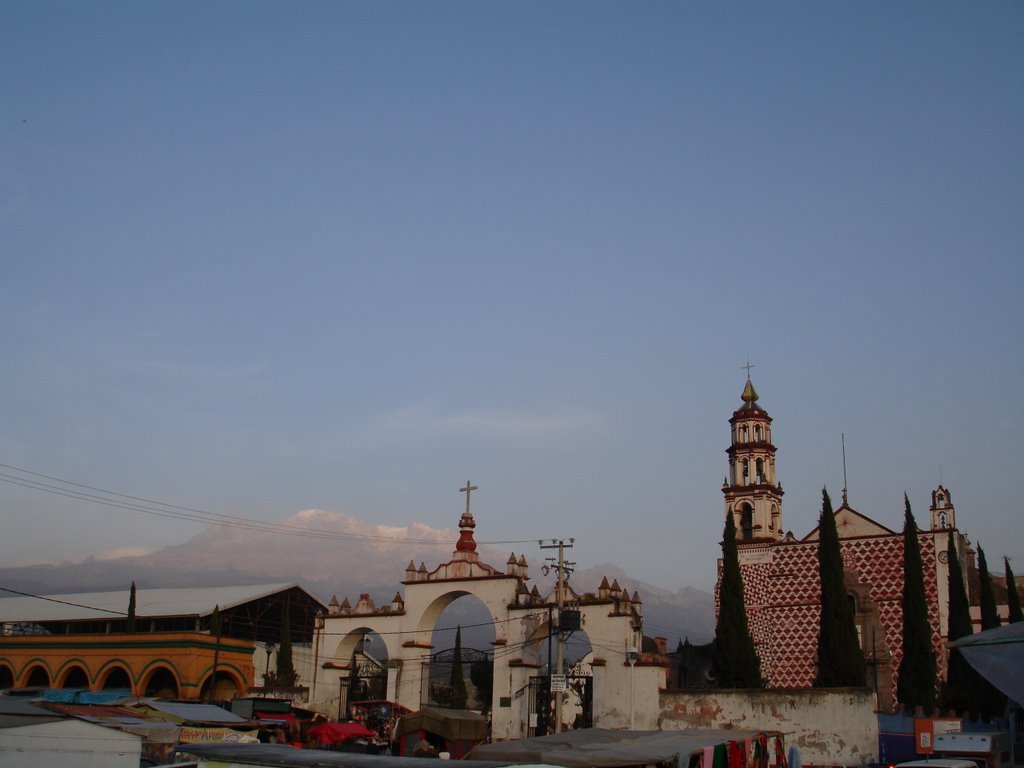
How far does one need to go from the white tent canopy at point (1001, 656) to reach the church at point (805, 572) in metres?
28.6

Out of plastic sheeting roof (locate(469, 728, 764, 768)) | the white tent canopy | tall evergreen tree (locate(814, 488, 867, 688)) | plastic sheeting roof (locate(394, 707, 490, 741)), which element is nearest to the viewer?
the white tent canopy

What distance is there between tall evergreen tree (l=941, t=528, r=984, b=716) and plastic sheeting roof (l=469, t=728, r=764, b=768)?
2005cm

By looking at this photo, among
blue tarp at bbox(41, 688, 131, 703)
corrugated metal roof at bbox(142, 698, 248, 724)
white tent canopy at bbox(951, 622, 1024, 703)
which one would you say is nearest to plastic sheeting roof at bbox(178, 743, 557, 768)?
white tent canopy at bbox(951, 622, 1024, 703)

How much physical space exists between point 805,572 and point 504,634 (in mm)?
18150

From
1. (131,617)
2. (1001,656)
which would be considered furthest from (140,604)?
(1001,656)

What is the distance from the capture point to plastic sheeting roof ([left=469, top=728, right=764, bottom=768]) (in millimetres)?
15336

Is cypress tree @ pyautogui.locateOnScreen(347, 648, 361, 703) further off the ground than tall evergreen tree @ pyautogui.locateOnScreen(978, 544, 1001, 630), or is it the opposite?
tall evergreen tree @ pyautogui.locateOnScreen(978, 544, 1001, 630)

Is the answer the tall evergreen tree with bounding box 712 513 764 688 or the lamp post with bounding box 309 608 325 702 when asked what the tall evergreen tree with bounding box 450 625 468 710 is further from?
the tall evergreen tree with bounding box 712 513 764 688

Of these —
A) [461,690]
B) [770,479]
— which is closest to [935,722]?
[770,479]

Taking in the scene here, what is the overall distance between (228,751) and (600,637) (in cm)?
2121

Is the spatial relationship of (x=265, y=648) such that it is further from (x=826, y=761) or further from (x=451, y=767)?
(x=451, y=767)

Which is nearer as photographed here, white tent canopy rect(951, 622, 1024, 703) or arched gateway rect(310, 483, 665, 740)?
white tent canopy rect(951, 622, 1024, 703)

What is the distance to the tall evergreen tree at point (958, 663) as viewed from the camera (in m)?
36.9

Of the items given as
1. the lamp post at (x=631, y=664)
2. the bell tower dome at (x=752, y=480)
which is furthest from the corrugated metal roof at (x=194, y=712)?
the bell tower dome at (x=752, y=480)
